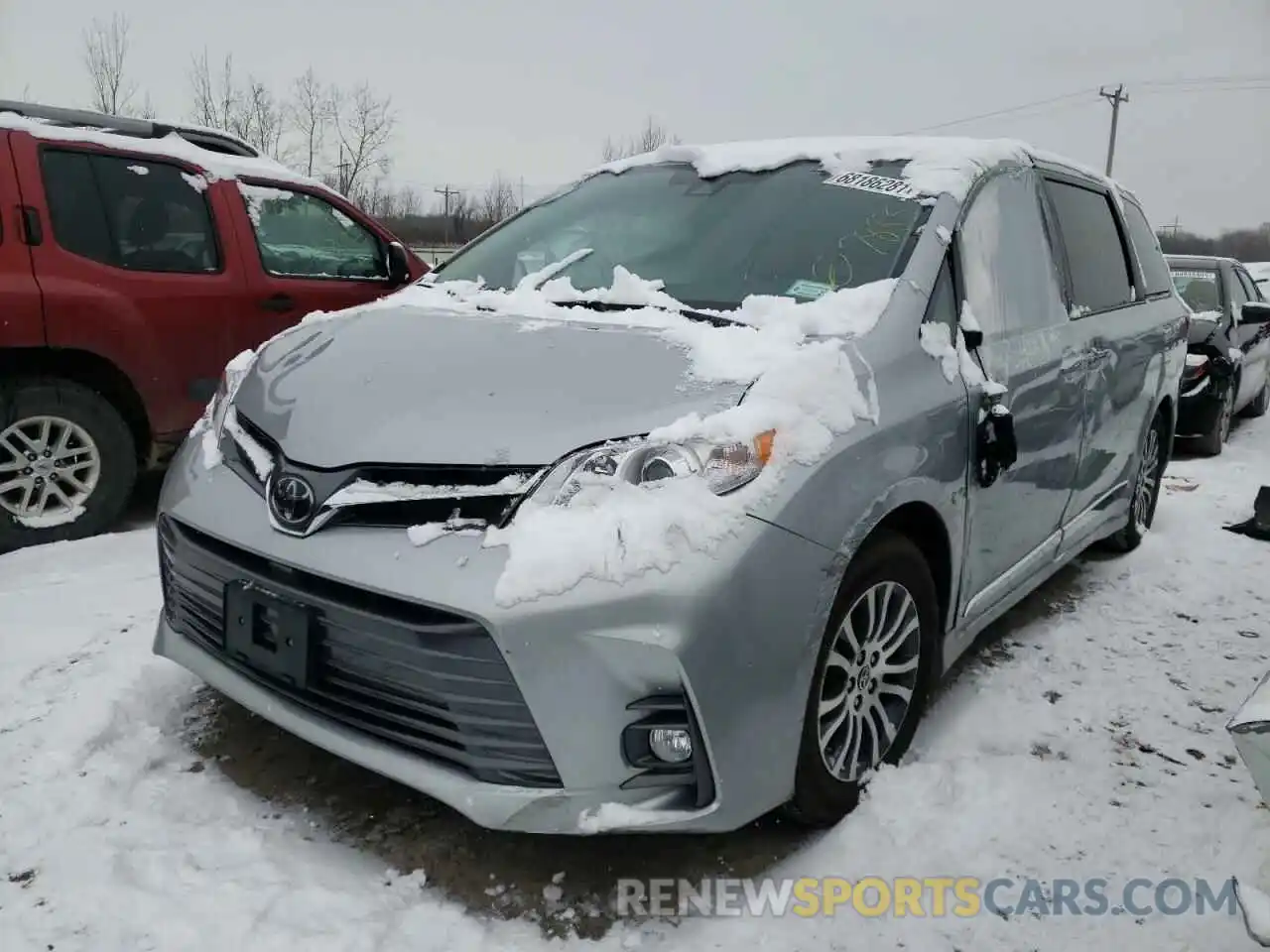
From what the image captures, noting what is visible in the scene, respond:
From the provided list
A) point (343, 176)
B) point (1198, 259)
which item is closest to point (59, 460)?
point (1198, 259)

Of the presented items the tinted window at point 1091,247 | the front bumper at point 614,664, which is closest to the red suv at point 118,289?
the front bumper at point 614,664

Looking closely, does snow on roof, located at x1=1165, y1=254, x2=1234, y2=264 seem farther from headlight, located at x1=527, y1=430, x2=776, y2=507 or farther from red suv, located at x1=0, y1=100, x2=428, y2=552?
headlight, located at x1=527, y1=430, x2=776, y2=507

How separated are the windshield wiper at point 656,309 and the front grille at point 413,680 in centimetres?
106

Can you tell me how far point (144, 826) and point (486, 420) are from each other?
125 centimetres

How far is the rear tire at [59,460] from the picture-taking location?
4043mm

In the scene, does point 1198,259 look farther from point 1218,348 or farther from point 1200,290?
point 1218,348

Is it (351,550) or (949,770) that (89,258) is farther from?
(949,770)

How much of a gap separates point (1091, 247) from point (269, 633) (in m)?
3.35

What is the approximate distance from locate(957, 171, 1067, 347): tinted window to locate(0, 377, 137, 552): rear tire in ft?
11.8

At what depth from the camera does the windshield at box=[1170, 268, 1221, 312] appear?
27.2 ft

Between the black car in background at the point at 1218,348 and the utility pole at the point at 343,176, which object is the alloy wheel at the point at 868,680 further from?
the utility pole at the point at 343,176

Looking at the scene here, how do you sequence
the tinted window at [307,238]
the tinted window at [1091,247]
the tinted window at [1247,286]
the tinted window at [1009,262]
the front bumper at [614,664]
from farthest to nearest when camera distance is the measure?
1. the tinted window at [1247,286]
2. the tinted window at [307,238]
3. the tinted window at [1091,247]
4. the tinted window at [1009,262]
5. the front bumper at [614,664]

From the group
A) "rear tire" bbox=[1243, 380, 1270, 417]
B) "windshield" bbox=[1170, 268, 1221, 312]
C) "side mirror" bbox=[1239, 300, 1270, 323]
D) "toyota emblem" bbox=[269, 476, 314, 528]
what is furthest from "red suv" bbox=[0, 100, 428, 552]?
"rear tire" bbox=[1243, 380, 1270, 417]

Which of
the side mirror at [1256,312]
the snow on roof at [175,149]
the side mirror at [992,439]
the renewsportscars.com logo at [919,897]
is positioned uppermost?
the snow on roof at [175,149]
